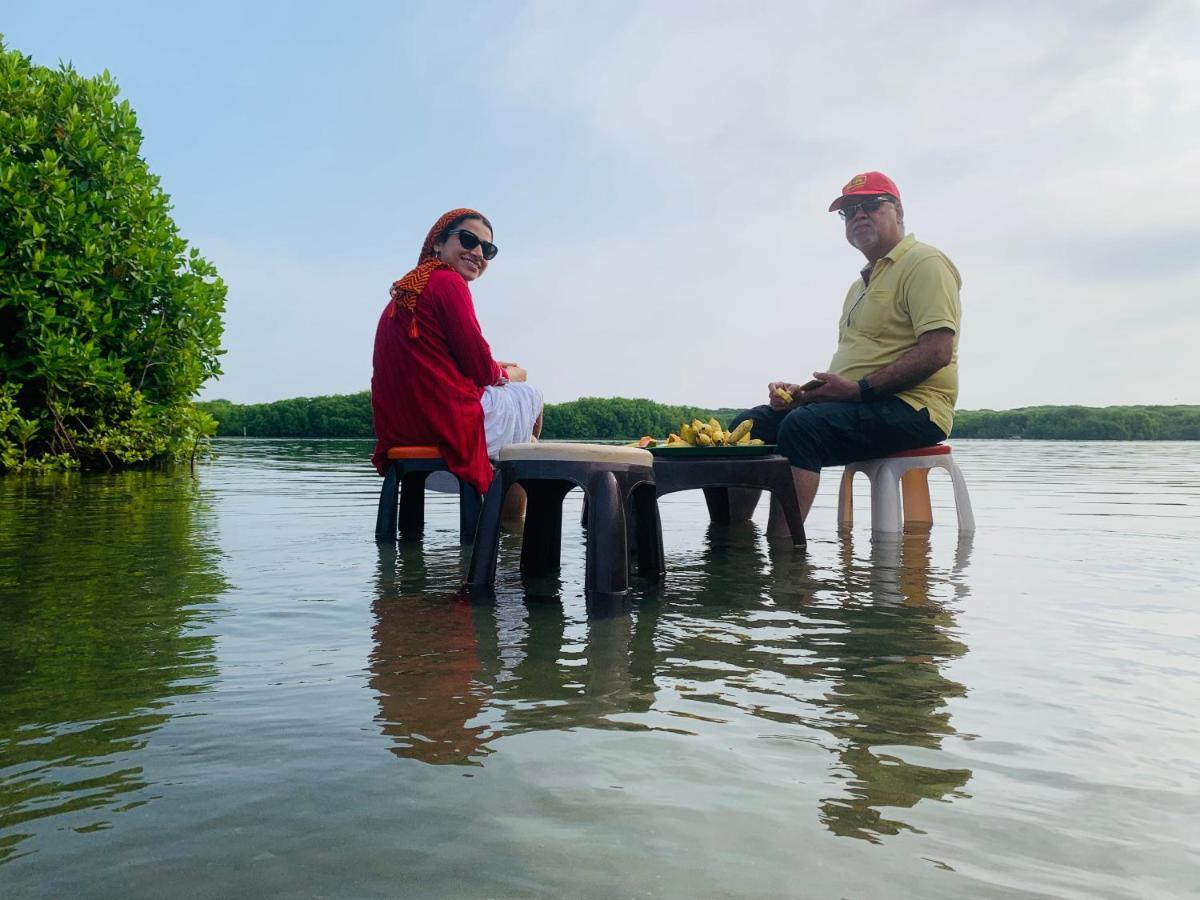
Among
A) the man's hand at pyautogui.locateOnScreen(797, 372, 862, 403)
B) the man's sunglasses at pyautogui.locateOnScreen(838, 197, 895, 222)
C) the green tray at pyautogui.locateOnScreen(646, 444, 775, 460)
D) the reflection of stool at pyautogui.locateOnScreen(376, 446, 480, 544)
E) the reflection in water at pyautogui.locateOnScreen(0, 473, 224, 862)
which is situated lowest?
the reflection in water at pyautogui.locateOnScreen(0, 473, 224, 862)

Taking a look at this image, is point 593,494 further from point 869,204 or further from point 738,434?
point 869,204

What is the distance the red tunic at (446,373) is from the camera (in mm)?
5195

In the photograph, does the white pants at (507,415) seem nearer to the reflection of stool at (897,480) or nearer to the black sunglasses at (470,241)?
the black sunglasses at (470,241)

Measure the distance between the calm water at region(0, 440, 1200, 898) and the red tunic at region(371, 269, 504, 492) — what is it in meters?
1.04

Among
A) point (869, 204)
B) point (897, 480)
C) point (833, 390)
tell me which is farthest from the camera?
point (897, 480)

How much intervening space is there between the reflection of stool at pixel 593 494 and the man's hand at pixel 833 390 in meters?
2.14


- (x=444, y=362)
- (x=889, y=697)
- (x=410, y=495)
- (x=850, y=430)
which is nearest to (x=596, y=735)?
(x=889, y=697)

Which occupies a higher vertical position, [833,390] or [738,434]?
[833,390]

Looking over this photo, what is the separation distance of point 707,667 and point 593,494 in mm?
1153

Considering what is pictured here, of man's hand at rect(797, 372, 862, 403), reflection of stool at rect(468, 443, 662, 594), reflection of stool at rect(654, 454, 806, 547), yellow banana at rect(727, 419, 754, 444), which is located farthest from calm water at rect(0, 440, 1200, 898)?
man's hand at rect(797, 372, 862, 403)

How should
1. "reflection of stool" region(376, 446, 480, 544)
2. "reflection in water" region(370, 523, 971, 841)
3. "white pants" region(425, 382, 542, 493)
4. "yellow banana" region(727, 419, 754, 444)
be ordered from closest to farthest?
"reflection in water" region(370, 523, 971, 841), "reflection of stool" region(376, 446, 480, 544), "yellow banana" region(727, 419, 754, 444), "white pants" region(425, 382, 542, 493)

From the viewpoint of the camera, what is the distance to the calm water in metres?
1.42

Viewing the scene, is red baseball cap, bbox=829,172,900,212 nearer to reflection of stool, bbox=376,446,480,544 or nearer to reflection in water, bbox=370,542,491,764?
reflection of stool, bbox=376,446,480,544

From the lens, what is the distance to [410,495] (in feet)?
19.4
